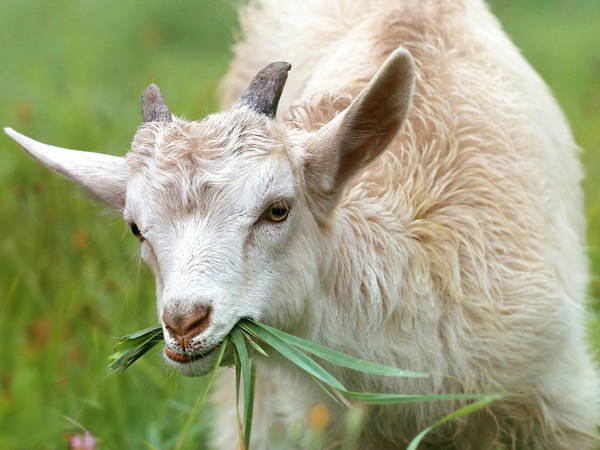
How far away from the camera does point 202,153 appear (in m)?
3.81

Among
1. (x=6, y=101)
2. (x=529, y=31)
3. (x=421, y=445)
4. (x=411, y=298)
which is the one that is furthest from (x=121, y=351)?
(x=529, y=31)

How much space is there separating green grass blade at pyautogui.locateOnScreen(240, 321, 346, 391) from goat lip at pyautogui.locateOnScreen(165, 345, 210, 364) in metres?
0.21

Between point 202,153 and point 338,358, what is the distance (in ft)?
2.75

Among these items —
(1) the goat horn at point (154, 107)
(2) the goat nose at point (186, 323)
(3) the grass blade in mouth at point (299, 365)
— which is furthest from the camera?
(1) the goat horn at point (154, 107)

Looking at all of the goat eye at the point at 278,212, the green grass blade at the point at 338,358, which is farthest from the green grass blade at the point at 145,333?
the goat eye at the point at 278,212

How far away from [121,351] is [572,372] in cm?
196

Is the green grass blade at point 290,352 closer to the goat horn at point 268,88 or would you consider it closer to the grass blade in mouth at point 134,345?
the grass blade in mouth at point 134,345

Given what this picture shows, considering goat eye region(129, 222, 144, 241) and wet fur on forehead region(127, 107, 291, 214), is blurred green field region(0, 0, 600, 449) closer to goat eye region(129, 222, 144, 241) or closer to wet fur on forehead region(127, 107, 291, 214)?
goat eye region(129, 222, 144, 241)

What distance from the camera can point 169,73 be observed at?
10.8 meters

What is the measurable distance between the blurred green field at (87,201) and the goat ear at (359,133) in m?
1.02

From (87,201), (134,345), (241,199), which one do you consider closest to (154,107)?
(241,199)

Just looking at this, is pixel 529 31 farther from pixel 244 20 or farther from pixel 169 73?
pixel 244 20

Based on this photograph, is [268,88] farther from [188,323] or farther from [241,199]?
[188,323]

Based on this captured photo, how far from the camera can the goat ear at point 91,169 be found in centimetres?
429
